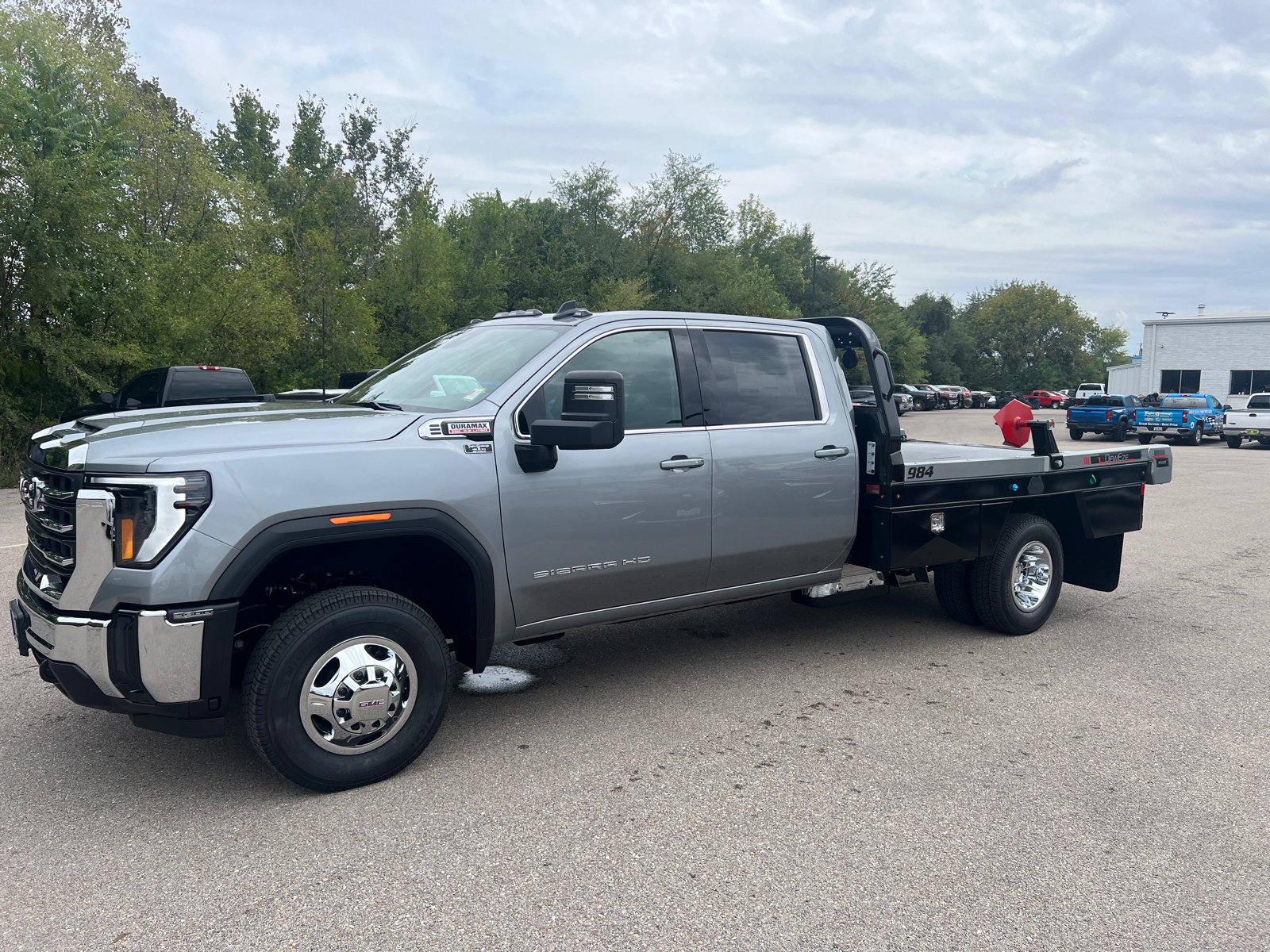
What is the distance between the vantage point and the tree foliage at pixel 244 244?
50.6 feet

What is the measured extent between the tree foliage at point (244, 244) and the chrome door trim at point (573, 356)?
1428 cm

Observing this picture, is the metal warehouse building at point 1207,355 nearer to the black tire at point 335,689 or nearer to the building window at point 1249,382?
the building window at point 1249,382

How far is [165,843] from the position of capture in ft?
10.7

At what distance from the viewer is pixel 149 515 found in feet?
10.6

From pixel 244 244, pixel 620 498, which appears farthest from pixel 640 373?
pixel 244 244

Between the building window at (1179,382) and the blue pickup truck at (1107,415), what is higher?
the building window at (1179,382)

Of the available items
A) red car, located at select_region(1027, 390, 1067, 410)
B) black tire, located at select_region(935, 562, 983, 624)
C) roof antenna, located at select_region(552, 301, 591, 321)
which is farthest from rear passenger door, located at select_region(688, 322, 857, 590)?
red car, located at select_region(1027, 390, 1067, 410)

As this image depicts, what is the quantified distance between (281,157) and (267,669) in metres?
47.0

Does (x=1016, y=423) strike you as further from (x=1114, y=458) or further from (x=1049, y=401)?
(x=1049, y=401)

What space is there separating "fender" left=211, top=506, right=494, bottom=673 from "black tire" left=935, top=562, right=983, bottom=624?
3263 millimetres

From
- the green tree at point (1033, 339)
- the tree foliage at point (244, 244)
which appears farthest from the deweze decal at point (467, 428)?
the green tree at point (1033, 339)

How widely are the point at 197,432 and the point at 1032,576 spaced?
16.9 feet

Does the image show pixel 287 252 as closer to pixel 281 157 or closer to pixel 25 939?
pixel 281 157

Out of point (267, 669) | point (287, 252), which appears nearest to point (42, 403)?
point (287, 252)
